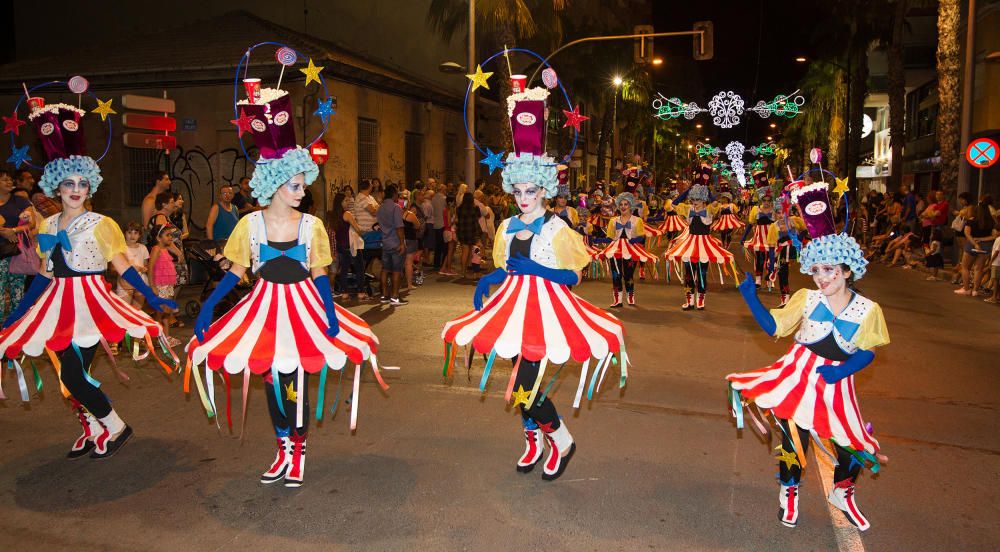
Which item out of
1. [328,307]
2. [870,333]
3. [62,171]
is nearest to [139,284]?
[62,171]

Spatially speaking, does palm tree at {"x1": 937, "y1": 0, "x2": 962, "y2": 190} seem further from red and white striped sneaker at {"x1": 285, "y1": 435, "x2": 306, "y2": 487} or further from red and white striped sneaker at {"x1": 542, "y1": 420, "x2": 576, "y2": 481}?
red and white striped sneaker at {"x1": 285, "y1": 435, "x2": 306, "y2": 487}

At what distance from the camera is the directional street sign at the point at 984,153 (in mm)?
16984

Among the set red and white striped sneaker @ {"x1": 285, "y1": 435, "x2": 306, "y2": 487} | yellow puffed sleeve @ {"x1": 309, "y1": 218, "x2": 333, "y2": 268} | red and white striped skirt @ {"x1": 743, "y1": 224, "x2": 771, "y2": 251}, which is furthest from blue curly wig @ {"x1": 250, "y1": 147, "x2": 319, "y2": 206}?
red and white striped skirt @ {"x1": 743, "y1": 224, "x2": 771, "y2": 251}

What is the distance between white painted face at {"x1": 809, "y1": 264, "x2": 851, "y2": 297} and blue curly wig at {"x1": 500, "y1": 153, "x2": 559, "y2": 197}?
1724 mm

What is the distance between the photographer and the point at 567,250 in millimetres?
5449

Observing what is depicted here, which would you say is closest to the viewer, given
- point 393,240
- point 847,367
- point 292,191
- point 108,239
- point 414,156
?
point 847,367

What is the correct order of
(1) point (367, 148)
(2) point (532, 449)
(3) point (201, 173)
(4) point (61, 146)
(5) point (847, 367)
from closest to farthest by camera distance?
1. (5) point (847, 367)
2. (2) point (532, 449)
3. (4) point (61, 146)
4. (3) point (201, 173)
5. (1) point (367, 148)

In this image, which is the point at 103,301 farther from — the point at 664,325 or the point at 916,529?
the point at 664,325

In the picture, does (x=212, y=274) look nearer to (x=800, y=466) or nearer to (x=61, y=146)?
(x=61, y=146)

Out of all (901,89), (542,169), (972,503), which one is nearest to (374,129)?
(901,89)

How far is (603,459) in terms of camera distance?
579 centimetres

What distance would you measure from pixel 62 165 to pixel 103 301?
1.02 meters

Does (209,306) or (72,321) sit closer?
(209,306)

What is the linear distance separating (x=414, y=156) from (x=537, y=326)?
928 inches
